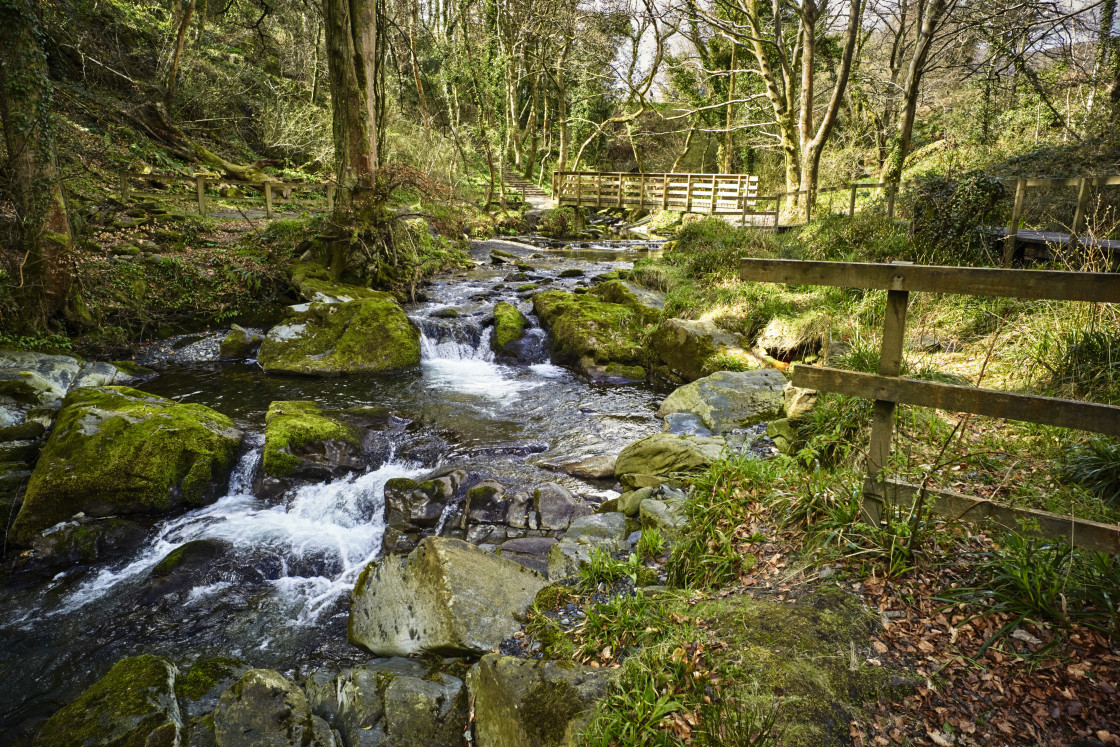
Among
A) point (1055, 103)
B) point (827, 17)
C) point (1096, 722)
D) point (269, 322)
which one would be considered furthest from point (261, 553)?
point (1055, 103)

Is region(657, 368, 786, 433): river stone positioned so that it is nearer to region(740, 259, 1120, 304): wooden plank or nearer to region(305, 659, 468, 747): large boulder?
region(740, 259, 1120, 304): wooden plank

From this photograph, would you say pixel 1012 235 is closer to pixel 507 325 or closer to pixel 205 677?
pixel 507 325

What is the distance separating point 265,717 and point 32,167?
885 centimetres

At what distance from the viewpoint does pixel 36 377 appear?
714 centimetres

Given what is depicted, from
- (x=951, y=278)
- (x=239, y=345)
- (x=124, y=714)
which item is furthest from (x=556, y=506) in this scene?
(x=239, y=345)

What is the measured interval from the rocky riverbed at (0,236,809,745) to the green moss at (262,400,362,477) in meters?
0.03

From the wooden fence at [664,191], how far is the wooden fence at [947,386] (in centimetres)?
2141

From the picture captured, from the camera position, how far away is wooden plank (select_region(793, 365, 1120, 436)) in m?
2.57

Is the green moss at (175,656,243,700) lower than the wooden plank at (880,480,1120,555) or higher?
lower

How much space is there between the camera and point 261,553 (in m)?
5.21

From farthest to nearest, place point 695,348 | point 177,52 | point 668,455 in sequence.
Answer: point 177,52 < point 695,348 < point 668,455

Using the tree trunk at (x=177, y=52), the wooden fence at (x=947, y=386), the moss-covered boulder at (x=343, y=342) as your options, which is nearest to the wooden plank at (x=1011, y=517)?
the wooden fence at (x=947, y=386)

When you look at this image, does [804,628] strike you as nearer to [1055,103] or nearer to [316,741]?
[316,741]

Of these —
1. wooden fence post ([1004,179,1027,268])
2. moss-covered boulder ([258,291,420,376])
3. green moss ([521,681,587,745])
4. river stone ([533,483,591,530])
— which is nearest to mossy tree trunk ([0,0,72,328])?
moss-covered boulder ([258,291,420,376])
